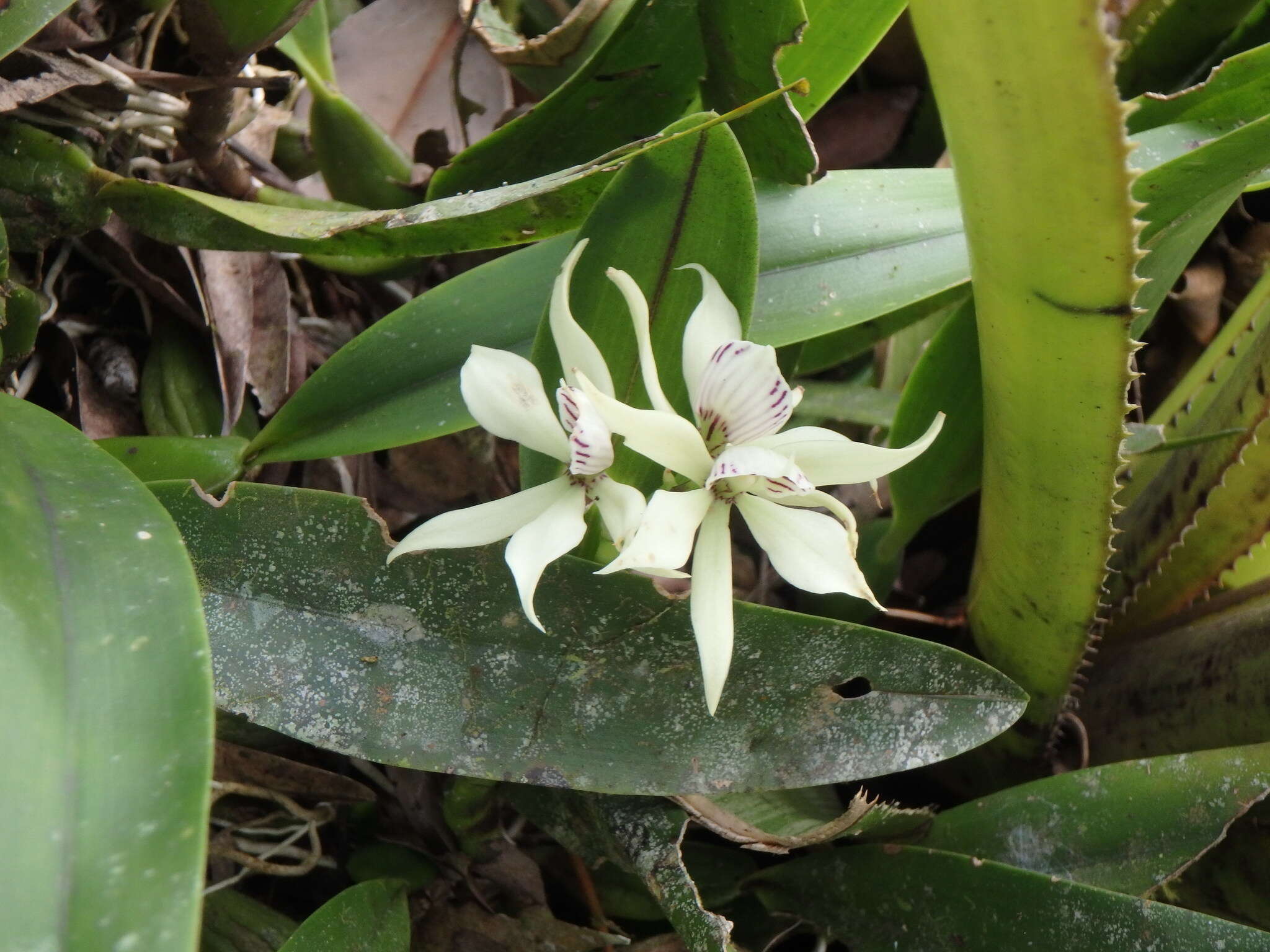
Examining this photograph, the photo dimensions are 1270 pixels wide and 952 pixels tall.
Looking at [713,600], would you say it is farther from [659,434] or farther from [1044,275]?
[1044,275]

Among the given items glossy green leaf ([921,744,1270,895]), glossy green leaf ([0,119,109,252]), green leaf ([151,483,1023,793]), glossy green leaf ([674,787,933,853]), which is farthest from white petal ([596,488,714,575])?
glossy green leaf ([0,119,109,252])

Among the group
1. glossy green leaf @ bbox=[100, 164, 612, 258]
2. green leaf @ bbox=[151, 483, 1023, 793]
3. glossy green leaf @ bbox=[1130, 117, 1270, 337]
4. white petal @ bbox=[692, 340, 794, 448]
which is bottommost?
green leaf @ bbox=[151, 483, 1023, 793]

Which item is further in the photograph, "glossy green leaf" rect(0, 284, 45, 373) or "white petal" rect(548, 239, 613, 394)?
"glossy green leaf" rect(0, 284, 45, 373)

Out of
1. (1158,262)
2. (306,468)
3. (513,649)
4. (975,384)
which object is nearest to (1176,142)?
(1158,262)

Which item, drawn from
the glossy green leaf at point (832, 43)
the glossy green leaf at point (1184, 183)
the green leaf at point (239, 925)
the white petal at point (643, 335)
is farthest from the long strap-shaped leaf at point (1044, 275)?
the green leaf at point (239, 925)

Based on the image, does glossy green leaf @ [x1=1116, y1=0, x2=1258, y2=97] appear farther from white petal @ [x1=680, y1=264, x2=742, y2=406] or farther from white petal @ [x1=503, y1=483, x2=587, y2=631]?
white petal @ [x1=503, y1=483, x2=587, y2=631]

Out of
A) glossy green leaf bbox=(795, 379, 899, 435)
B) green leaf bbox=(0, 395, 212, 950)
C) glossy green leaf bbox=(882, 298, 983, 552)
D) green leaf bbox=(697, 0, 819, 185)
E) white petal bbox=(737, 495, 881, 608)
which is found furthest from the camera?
glossy green leaf bbox=(795, 379, 899, 435)

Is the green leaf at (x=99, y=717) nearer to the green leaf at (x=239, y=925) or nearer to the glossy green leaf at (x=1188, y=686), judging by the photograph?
the green leaf at (x=239, y=925)
